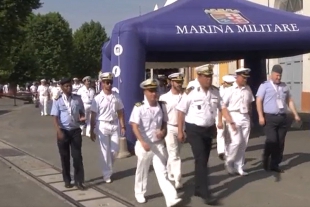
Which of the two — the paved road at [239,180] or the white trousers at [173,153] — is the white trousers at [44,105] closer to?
the paved road at [239,180]

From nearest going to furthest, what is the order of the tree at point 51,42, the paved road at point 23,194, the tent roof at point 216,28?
1. the paved road at point 23,194
2. the tent roof at point 216,28
3. the tree at point 51,42

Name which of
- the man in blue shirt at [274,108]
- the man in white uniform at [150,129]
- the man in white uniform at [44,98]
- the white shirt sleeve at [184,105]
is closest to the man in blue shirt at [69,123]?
the man in white uniform at [150,129]

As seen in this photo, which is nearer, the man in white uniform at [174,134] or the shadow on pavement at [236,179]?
the shadow on pavement at [236,179]

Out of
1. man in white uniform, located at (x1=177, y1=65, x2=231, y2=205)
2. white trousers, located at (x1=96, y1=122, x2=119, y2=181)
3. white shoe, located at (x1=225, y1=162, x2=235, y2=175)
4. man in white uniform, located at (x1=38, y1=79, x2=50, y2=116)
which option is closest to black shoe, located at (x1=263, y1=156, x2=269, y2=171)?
white shoe, located at (x1=225, y1=162, x2=235, y2=175)

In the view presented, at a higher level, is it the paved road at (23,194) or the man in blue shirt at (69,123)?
the man in blue shirt at (69,123)

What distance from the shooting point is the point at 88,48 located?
99312 mm

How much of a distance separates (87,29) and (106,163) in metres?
A: 91.2

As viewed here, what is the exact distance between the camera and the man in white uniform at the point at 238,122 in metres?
11.2

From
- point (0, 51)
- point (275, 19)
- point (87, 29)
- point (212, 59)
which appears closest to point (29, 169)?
point (275, 19)

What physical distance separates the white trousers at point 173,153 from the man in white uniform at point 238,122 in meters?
1.17

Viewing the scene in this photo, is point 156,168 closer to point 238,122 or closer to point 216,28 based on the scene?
point 238,122

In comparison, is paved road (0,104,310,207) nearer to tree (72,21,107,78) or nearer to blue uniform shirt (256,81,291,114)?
blue uniform shirt (256,81,291,114)

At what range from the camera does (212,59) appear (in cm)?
2027

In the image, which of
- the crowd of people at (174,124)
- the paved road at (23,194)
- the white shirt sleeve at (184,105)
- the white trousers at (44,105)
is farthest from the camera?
the white trousers at (44,105)
